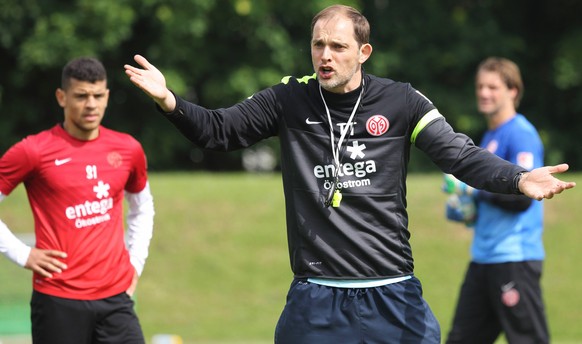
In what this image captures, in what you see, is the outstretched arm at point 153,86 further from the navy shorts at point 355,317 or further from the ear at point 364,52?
the navy shorts at point 355,317

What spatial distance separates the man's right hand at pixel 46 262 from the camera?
5.93 metres

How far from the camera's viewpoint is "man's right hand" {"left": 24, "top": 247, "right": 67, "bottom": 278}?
5.93 m

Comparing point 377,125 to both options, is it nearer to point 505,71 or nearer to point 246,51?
point 505,71

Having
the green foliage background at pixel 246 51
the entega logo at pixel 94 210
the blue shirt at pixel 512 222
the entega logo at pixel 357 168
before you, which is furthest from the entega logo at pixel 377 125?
the green foliage background at pixel 246 51

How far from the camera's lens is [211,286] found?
13297 mm

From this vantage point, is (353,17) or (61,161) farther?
(61,161)

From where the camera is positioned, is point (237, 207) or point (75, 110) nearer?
point (75, 110)

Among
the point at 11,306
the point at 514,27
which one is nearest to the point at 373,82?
the point at 11,306

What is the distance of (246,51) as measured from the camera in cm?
2125

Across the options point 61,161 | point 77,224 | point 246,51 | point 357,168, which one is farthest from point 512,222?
point 246,51

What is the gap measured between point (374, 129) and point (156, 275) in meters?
8.97

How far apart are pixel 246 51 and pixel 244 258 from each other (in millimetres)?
8322

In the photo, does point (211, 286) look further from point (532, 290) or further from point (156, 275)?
point (532, 290)

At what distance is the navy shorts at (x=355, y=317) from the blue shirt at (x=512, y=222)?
2529 millimetres
